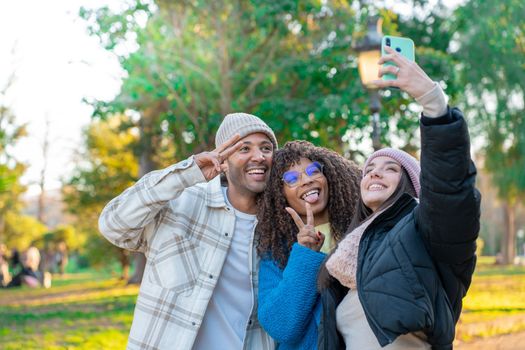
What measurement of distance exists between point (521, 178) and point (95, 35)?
2083 centimetres

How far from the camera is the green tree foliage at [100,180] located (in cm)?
2303

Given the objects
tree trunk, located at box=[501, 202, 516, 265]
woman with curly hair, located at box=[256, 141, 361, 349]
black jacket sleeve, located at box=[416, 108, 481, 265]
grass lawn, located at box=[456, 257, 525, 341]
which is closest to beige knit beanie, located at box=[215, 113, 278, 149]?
woman with curly hair, located at box=[256, 141, 361, 349]

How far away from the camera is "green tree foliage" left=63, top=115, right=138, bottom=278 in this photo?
23031 millimetres

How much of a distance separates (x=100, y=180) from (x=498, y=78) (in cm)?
1433

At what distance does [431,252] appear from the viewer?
2.34 m

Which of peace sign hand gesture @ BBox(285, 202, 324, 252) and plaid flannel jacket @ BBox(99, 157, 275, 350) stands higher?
peace sign hand gesture @ BBox(285, 202, 324, 252)

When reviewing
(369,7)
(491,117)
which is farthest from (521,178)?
(369,7)

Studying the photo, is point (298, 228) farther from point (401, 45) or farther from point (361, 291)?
point (401, 45)

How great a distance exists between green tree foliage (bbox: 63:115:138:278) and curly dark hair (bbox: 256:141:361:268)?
1876cm

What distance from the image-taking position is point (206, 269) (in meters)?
3.52

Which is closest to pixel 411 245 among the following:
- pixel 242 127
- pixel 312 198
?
pixel 312 198

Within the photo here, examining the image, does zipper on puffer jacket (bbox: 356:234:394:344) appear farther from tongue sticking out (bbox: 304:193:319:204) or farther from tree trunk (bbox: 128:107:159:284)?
tree trunk (bbox: 128:107:159:284)

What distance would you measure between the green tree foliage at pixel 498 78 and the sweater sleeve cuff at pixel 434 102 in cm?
1558

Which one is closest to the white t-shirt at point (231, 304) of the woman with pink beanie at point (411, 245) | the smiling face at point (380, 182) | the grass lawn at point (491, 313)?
the woman with pink beanie at point (411, 245)
